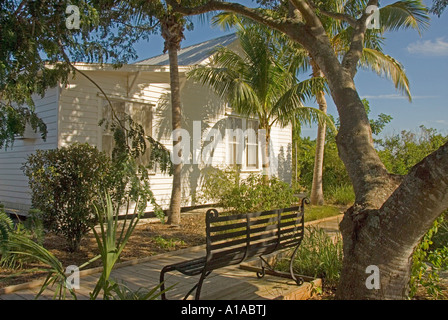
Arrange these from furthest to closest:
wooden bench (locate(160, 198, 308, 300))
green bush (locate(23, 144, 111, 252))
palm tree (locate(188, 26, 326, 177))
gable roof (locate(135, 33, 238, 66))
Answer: gable roof (locate(135, 33, 238, 66)), palm tree (locate(188, 26, 326, 177)), green bush (locate(23, 144, 111, 252)), wooden bench (locate(160, 198, 308, 300))

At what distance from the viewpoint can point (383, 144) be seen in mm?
16547

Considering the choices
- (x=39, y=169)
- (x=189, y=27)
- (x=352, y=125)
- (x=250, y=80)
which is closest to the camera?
(x=352, y=125)

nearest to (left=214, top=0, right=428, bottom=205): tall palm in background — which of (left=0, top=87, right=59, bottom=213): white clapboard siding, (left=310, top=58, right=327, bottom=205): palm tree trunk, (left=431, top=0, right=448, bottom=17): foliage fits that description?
(left=310, top=58, right=327, bottom=205): palm tree trunk

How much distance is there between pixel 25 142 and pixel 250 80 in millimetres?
6888

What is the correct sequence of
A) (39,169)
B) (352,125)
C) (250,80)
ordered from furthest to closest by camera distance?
(250,80), (39,169), (352,125)

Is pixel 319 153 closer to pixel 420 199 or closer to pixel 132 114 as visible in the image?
pixel 132 114

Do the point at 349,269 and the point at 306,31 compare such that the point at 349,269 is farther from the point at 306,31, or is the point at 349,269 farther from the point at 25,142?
the point at 25,142

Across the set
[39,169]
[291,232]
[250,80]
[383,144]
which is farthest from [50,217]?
[383,144]

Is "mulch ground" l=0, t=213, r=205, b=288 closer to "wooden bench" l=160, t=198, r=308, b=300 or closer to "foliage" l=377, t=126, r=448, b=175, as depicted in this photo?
"wooden bench" l=160, t=198, r=308, b=300

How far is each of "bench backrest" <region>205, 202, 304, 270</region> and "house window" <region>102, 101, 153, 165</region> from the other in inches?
233

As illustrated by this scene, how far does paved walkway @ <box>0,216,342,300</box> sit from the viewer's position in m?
4.49

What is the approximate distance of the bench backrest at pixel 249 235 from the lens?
155 inches

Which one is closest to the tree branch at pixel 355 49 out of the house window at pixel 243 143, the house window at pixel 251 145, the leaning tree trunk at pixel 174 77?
the leaning tree trunk at pixel 174 77

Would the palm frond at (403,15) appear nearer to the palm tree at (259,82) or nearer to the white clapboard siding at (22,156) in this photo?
the palm tree at (259,82)
